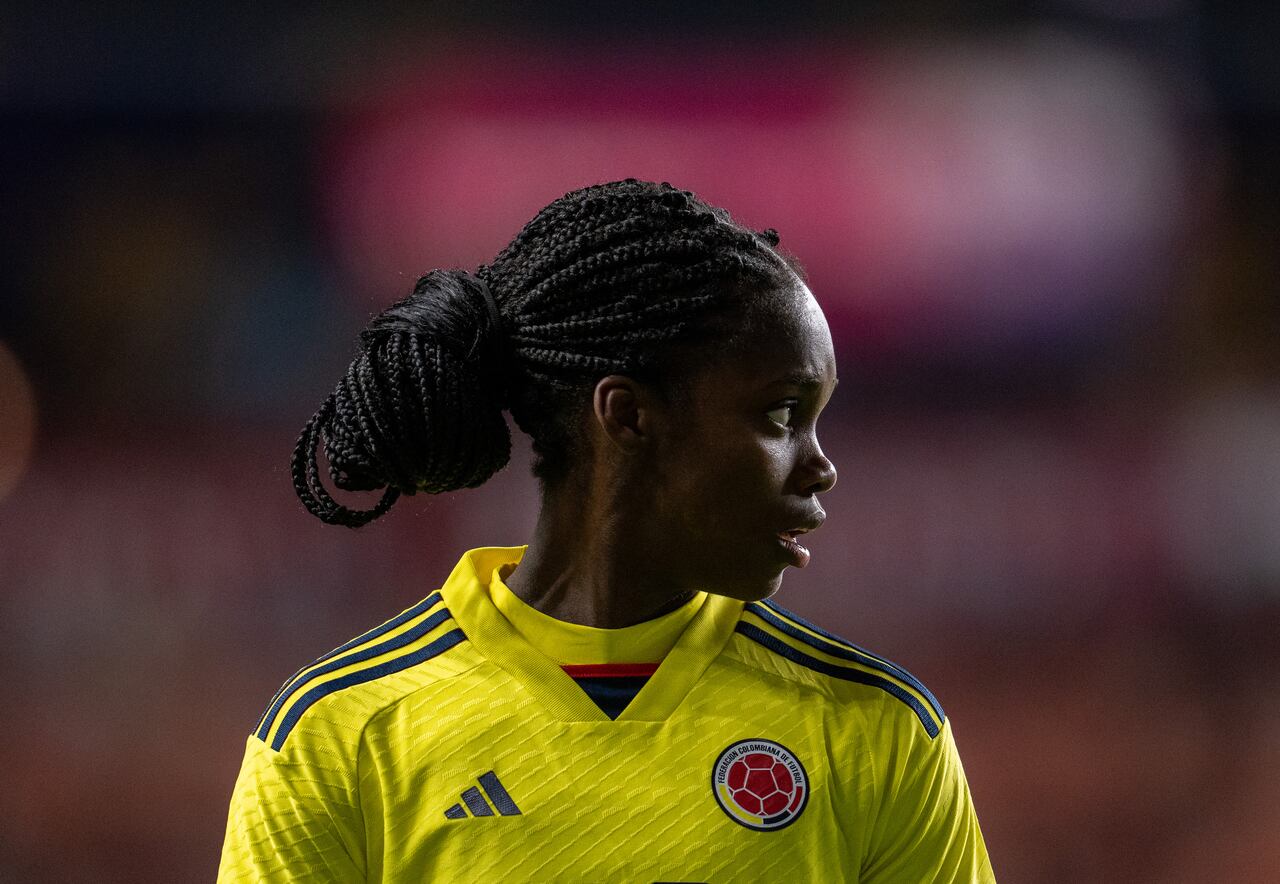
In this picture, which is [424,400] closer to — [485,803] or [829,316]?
[485,803]

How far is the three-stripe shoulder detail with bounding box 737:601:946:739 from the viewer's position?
1294 millimetres

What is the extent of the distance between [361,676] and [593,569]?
24cm

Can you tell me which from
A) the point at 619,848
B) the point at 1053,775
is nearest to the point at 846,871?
the point at 619,848

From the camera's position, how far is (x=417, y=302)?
4.34 feet

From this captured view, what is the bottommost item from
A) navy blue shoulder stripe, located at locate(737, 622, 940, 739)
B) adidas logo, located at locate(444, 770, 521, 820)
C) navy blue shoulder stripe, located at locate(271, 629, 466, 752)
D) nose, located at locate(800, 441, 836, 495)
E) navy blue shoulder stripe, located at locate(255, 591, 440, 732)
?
adidas logo, located at locate(444, 770, 521, 820)

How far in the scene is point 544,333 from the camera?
127 cm

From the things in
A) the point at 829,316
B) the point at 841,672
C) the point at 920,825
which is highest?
the point at 829,316

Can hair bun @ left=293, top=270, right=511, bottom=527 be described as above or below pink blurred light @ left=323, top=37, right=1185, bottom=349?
below

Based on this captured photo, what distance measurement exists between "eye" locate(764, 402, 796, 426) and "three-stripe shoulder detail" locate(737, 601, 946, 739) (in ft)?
0.72

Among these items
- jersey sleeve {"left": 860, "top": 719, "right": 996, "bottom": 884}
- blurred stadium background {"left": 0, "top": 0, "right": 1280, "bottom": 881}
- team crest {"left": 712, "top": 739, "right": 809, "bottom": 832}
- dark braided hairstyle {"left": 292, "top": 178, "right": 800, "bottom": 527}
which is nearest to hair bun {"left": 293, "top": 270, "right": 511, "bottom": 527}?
dark braided hairstyle {"left": 292, "top": 178, "right": 800, "bottom": 527}

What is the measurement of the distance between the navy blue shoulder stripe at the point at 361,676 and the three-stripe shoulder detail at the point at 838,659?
0.29 metres

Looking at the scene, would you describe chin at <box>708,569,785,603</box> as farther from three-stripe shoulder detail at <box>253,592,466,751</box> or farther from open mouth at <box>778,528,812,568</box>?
three-stripe shoulder detail at <box>253,592,466,751</box>

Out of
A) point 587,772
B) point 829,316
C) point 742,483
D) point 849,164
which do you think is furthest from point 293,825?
point 849,164

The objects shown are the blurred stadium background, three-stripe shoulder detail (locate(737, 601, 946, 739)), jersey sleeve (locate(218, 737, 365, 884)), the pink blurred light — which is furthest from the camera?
the pink blurred light
